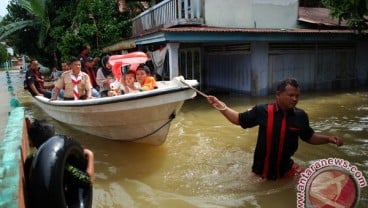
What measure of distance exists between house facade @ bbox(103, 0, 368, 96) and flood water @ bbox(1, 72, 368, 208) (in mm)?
3236

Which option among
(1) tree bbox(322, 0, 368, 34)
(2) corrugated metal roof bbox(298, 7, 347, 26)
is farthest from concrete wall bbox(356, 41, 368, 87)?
(1) tree bbox(322, 0, 368, 34)

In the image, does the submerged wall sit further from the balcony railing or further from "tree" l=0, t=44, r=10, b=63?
"tree" l=0, t=44, r=10, b=63

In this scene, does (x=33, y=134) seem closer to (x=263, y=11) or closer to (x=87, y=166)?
(x=87, y=166)

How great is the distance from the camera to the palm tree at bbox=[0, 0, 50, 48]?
19681 millimetres

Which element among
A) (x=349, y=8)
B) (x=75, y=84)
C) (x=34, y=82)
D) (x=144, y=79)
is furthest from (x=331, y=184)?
(x=34, y=82)

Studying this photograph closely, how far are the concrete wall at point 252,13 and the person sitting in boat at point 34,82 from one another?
226 inches

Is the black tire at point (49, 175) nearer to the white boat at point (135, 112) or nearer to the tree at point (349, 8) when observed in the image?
the white boat at point (135, 112)

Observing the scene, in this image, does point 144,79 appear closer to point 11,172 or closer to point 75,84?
point 75,84

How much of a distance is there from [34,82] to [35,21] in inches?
535

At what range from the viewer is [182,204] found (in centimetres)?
476

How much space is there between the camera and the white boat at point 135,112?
6246 millimetres

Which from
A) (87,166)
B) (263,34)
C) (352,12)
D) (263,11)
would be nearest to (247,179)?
(87,166)

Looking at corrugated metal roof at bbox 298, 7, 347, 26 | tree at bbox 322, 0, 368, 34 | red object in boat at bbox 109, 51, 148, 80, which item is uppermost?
corrugated metal roof at bbox 298, 7, 347, 26

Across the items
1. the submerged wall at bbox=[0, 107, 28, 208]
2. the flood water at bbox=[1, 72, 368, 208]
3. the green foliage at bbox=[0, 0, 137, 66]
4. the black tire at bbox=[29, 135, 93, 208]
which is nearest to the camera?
the submerged wall at bbox=[0, 107, 28, 208]
